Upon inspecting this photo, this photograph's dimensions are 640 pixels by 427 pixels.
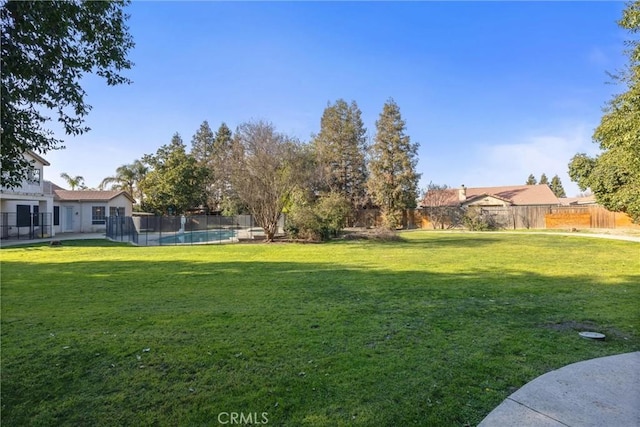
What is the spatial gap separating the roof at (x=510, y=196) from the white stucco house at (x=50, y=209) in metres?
32.4

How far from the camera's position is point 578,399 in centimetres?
272

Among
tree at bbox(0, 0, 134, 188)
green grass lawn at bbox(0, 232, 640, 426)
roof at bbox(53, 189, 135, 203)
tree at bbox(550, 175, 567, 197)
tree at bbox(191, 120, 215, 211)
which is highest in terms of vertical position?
tree at bbox(191, 120, 215, 211)

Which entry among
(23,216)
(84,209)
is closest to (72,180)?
(84,209)

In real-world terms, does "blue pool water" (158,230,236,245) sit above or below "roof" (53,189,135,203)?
below

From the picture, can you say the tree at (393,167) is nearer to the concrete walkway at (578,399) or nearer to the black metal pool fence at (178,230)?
the black metal pool fence at (178,230)

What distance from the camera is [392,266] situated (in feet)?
33.8

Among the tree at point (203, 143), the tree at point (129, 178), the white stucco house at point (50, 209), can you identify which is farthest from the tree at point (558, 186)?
the white stucco house at point (50, 209)

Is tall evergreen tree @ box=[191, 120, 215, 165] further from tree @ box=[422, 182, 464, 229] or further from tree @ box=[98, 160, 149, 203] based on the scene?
tree @ box=[422, 182, 464, 229]

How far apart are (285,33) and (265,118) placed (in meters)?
10.1

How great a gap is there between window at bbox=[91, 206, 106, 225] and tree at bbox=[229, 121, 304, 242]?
17106 mm

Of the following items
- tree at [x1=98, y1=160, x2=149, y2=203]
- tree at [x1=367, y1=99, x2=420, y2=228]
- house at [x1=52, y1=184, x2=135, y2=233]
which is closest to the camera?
house at [x1=52, y1=184, x2=135, y2=233]

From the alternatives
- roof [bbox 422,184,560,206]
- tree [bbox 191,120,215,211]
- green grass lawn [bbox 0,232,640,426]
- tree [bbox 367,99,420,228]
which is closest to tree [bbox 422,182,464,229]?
roof [bbox 422,184,560,206]

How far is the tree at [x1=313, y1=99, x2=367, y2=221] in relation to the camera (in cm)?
4112

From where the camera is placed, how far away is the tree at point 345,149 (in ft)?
135
